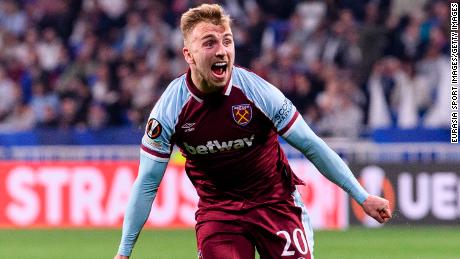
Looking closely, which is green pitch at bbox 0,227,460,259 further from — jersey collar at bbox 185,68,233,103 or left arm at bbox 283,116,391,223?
jersey collar at bbox 185,68,233,103

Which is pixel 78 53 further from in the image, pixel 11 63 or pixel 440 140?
pixel 440 140

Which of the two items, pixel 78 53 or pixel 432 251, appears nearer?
pixel 432 251

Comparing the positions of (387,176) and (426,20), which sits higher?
(426,20)

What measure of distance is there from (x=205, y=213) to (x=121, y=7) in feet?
42.8

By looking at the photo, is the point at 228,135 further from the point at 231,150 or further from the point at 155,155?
the point at 155,155

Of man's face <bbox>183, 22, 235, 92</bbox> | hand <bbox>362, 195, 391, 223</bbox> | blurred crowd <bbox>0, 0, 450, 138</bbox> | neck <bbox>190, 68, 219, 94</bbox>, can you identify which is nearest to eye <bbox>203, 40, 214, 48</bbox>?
man's face <bbox>183, 22, 235, 92</bbox>

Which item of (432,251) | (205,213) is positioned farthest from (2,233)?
(205,213)

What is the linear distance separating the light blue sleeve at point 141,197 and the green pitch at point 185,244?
5.49m

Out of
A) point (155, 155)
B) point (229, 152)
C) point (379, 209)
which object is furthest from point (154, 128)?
point (379, 209)

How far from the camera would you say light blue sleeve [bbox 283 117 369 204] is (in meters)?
6.10

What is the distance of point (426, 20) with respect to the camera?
16.8 metres

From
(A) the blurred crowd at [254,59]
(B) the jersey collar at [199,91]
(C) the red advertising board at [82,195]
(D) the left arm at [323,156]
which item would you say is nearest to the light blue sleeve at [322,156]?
(D) the left arm at [323,156]

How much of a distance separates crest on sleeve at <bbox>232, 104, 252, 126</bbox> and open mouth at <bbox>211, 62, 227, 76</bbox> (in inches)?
9.3

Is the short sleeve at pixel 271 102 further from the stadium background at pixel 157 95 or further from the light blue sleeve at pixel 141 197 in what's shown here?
the stadium background at pixel 157 95
